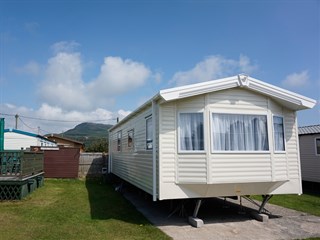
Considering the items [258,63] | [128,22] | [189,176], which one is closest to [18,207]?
[189,176]

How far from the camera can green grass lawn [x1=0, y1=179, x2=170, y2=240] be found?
624 cm

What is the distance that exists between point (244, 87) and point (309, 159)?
→ 32.8ft

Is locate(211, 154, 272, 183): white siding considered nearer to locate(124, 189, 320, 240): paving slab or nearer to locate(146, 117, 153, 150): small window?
locate(124, 189, 320, 240): paving slab

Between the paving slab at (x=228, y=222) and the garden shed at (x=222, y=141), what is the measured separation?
749mm

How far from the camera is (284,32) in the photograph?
10.4m

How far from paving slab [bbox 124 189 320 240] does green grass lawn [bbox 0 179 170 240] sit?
1.60 ft

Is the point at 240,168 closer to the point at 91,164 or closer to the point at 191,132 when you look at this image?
the point at 191,132

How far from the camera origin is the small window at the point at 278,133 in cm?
800

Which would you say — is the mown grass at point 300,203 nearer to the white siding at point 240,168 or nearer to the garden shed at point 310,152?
the white siding at point 240,168

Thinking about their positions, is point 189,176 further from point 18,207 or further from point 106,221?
point 18,207

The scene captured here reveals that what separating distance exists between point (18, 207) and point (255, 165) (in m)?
7.06

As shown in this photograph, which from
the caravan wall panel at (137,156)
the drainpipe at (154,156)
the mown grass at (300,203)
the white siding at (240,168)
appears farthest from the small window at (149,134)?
the mown grass at (300,203)

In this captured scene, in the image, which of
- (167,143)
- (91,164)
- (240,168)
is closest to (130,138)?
(167,143)

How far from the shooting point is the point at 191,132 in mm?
7371
